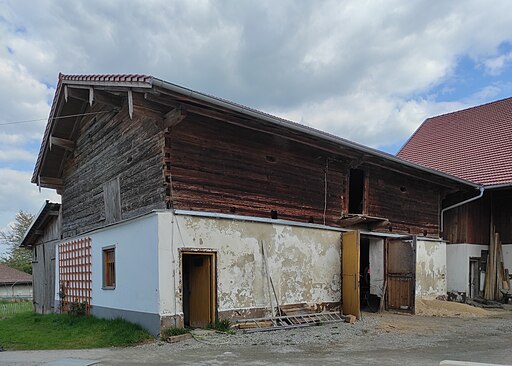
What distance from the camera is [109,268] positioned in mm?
11578

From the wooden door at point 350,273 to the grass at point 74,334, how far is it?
17.5 feet

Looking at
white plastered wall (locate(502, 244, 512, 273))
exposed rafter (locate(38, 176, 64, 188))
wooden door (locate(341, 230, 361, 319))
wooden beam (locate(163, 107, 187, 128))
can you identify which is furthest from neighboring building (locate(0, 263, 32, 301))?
white plastered wall (locate(502, 244, 512, 273))

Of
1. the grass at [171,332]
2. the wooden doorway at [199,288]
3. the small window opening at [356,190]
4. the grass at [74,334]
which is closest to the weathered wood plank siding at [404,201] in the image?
the small window opening at [356,190]

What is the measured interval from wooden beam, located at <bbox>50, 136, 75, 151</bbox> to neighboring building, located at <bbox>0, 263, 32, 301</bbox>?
1102 inches

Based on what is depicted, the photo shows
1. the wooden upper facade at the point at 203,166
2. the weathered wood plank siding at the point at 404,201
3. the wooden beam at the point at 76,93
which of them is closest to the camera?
the wooden upper facade at the point at 203,166

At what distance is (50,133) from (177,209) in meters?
6.98

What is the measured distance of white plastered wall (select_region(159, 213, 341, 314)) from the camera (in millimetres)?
9617

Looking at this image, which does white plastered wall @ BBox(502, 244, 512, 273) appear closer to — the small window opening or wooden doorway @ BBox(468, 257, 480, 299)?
wooden doorway @ BBox(468, 257, 480, 299)

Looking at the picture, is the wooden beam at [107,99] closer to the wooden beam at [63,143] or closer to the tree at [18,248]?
the wooden beam at [63,143]

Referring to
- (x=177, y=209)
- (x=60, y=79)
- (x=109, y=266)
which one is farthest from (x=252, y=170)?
(x=60, y=79)

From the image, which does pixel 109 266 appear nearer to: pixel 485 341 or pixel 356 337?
pixel 356 337

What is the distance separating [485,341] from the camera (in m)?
9.01

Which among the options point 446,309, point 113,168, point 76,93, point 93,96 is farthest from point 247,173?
point 446,309

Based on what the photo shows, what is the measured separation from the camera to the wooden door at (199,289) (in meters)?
9.89
